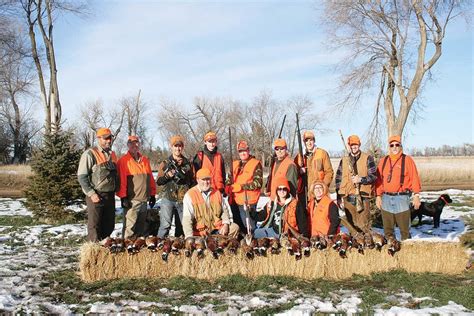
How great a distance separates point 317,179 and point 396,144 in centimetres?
143

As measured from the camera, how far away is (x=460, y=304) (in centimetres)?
479

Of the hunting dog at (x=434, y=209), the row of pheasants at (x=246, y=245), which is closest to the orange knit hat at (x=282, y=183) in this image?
the row of pheasants at (x=246, y=245)

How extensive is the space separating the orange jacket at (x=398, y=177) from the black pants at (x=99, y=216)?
4.49 meters

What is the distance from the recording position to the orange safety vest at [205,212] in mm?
6535

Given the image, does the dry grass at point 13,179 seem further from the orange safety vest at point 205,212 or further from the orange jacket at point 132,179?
the orange safety vest at point 205,212

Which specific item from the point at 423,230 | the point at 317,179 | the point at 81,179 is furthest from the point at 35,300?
the point at 423,230

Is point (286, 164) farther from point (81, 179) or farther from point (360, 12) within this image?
point (360, 12)

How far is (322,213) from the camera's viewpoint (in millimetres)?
6641

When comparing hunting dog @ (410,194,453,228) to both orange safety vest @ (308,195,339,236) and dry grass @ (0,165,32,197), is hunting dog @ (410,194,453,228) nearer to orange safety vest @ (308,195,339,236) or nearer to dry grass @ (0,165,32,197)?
orange safety vest @ (308,195,339,236)

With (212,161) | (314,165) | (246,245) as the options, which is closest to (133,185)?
(212,161)

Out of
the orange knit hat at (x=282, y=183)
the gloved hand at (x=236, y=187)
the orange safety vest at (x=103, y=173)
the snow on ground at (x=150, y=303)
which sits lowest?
the snow on ground at (x=150, y=303)

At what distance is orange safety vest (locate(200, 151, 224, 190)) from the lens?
7.26m

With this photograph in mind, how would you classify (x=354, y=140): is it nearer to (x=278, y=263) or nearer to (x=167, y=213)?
(x=278, y=263)

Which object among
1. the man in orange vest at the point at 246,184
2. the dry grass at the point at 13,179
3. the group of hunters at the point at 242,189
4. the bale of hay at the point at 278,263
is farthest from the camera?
the dry grass at the point at 13,179
